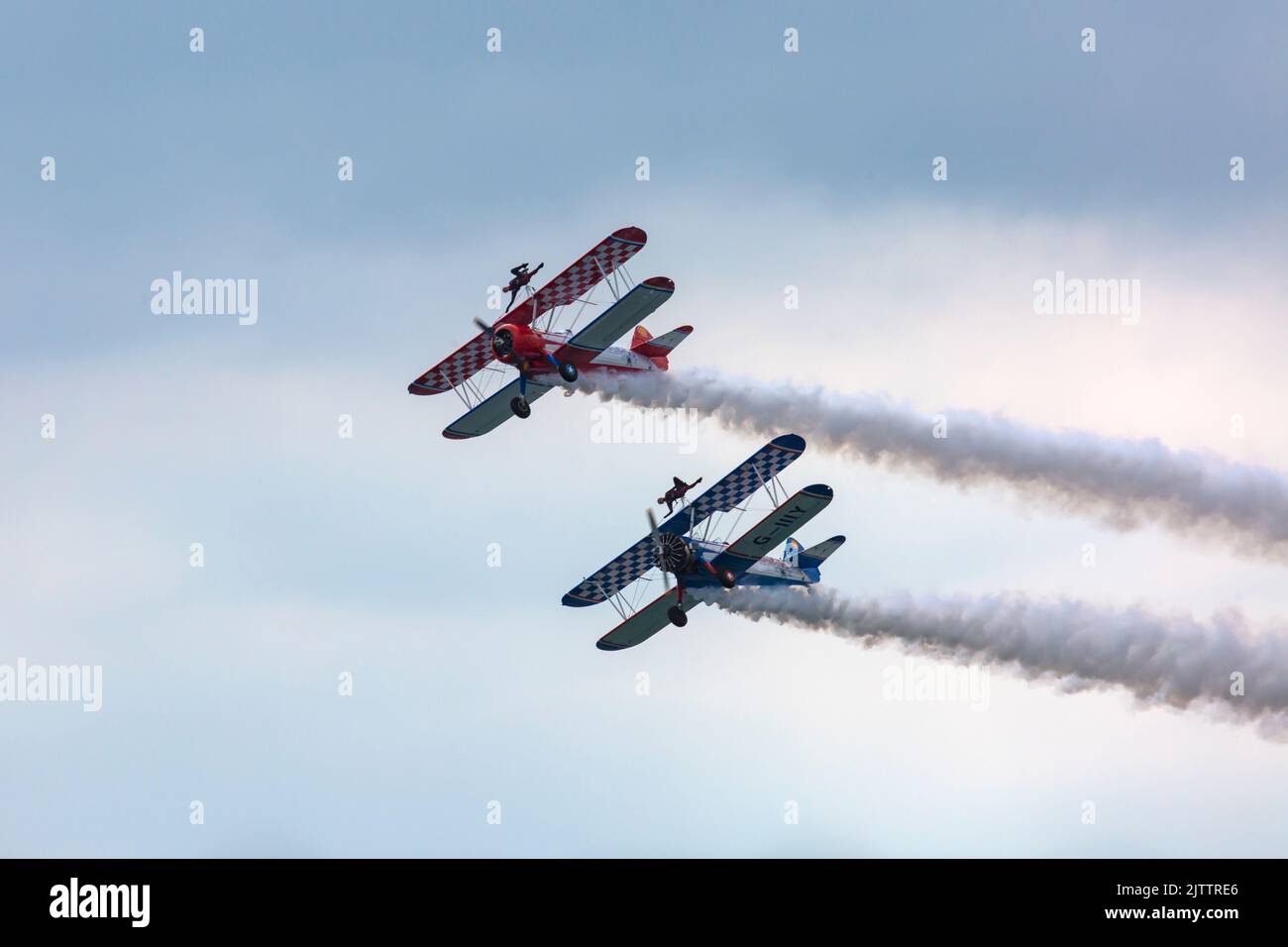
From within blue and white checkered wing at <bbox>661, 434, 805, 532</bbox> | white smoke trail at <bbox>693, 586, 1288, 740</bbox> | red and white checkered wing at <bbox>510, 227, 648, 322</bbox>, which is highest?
red and white checkered wing at <bbox>510, 227, 648, 322</bbox>

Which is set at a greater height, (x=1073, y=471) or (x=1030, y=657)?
(x=1073, y=471)

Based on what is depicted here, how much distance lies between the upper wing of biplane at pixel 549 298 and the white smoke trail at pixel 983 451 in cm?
212

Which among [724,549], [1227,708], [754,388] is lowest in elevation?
[1227,708]

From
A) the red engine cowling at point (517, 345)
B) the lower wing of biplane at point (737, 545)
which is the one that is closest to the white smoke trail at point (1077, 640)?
the lower wing of biplane at point (737, 545)

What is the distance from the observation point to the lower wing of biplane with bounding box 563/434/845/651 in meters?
52.8

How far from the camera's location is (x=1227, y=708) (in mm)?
51812

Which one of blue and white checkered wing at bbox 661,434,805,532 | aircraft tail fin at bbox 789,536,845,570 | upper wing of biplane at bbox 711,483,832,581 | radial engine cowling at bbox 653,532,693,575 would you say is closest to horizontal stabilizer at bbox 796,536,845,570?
aircraft tail fin at bbox 789,536,845,570

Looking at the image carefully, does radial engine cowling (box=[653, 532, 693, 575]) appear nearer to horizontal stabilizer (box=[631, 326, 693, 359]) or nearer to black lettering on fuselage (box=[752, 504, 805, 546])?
black lettering on fuselage (box=[752, 504, 805, 546])

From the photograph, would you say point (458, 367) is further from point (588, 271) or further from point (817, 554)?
point (817, 554)

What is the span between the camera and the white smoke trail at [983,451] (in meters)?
55.9

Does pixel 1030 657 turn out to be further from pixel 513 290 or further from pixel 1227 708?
pixel 513 290
